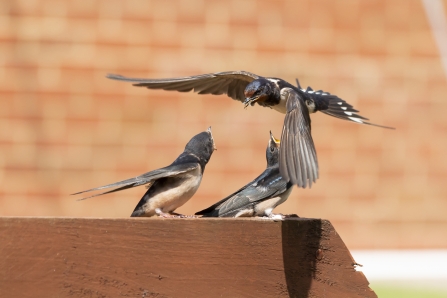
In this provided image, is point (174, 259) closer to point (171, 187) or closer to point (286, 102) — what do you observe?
point (171, 187)

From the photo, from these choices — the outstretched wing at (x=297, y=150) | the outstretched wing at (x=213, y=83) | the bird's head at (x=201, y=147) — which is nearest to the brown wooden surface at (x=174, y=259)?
the outstretched wing at (x=297, y=150)

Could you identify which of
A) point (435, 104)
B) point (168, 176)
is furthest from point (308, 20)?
A: point (168, 176)

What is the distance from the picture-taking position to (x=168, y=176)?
135 inches

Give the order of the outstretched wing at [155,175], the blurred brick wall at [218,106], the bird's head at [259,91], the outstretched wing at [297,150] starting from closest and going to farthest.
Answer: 1. the outstretched wing at [297,150]
2. the outstretched wing at [155,175]
3. the bird's head at [259,91]
4. the blurred brick wall at [218,106]

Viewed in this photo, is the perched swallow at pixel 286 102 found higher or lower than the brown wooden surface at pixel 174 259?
higher

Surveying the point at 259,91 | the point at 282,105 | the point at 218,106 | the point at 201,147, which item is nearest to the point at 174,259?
the point at 201,147

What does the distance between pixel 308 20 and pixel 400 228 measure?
2.49m

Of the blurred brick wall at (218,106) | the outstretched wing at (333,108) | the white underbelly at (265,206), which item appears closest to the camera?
the white underbelly at (265,206)

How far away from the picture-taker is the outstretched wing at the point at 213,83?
4.36m

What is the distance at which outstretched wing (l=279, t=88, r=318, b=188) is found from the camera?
307 cm

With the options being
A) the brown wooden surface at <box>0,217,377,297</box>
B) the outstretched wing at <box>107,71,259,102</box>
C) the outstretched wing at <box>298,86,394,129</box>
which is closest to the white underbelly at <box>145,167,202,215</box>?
the brown wooden surface at <box>0,217,377,297</box>

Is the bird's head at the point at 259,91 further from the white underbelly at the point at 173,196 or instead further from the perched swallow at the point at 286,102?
the white underbelly at the point at 173,196

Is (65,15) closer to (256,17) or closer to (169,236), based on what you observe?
(256,17)

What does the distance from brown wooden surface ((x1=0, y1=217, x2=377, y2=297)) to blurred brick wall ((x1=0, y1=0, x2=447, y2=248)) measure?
614 centimetres
